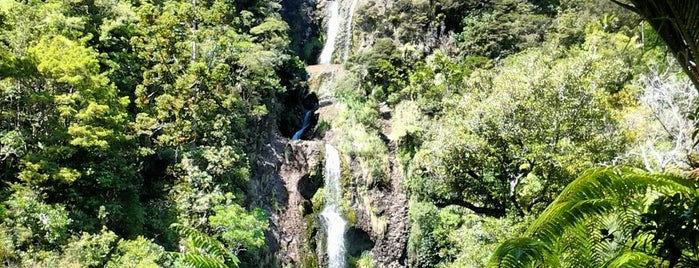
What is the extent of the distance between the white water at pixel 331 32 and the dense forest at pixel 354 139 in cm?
556

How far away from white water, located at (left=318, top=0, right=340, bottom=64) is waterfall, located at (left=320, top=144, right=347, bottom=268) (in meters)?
12.3

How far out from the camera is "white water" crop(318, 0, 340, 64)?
3231cm

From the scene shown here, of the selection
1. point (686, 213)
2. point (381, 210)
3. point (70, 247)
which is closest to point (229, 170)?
point (70, 247)

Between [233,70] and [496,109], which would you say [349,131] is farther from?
[496,109]

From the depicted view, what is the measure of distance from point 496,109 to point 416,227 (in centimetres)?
1117

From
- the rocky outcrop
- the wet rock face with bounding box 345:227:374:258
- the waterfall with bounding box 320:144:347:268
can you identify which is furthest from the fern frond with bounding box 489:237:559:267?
the wet rock face with bounding box 345:227:374:258

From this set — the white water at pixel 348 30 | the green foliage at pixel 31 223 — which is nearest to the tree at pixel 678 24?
the green foliage at pixel 31 223

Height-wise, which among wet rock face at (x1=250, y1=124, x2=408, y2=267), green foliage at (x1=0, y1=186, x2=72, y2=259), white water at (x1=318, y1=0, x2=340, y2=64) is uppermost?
green foliage at (x1=0, y1=186, x2=72, y2=259)

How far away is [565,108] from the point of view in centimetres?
902

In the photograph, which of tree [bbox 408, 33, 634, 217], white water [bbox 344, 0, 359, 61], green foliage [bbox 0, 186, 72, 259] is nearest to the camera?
tree [bbox 408, 33, 634, 217]

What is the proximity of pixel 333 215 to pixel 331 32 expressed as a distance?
16644mm

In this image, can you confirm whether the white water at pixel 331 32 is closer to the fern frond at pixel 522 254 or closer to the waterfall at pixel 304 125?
the waterfall at pixel 304 125

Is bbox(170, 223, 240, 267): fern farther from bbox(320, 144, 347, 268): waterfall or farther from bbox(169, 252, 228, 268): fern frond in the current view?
bbox(320, 144, 347, 268): waterfall

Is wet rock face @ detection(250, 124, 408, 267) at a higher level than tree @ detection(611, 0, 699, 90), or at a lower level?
lower
